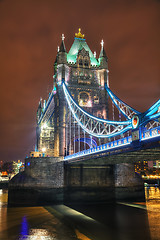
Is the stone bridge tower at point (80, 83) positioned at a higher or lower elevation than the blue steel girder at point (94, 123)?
higher

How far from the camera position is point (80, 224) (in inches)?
822

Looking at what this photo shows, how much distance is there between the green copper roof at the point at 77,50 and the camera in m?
49.3

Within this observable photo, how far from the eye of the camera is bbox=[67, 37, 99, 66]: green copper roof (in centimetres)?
4929

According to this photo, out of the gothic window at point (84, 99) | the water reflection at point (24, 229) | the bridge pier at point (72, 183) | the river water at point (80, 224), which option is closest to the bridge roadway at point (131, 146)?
the river water at point (80, 224)

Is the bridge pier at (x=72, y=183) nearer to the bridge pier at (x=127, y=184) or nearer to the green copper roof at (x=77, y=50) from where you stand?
the bridge pier at (x=127, y=184)

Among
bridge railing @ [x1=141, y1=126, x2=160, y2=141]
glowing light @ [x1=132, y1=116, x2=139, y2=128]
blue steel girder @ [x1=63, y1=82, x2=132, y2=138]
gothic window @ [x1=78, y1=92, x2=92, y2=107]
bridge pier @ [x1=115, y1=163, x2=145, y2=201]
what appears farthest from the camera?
gothic window @ [x1=78, y1=92, x2=92, y2=107]

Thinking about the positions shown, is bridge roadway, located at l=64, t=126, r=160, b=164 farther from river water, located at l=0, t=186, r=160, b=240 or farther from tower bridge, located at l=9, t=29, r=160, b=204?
river water, located at l=0, t=186, r=160, b=240

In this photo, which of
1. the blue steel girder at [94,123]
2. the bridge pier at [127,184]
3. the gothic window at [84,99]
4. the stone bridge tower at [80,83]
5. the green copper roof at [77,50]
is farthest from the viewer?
the green copper roof at [77,50]

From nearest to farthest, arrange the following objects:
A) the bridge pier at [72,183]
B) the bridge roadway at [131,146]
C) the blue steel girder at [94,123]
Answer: the bridge roadway at [131,146], the blue steel girder at [94,123], the bridge pier at [72,183]

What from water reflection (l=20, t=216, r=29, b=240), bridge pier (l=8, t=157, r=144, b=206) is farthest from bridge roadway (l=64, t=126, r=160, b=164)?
water reflection (l=20, t=216, r=29, b=240)

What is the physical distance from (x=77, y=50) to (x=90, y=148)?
100ft

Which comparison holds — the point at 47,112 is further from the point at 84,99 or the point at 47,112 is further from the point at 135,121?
the point at 135,121

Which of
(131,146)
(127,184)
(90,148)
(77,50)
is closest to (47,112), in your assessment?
(77,50)

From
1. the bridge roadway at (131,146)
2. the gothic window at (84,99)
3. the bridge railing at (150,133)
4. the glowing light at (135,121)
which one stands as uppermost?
the gothic window at (84,99)
